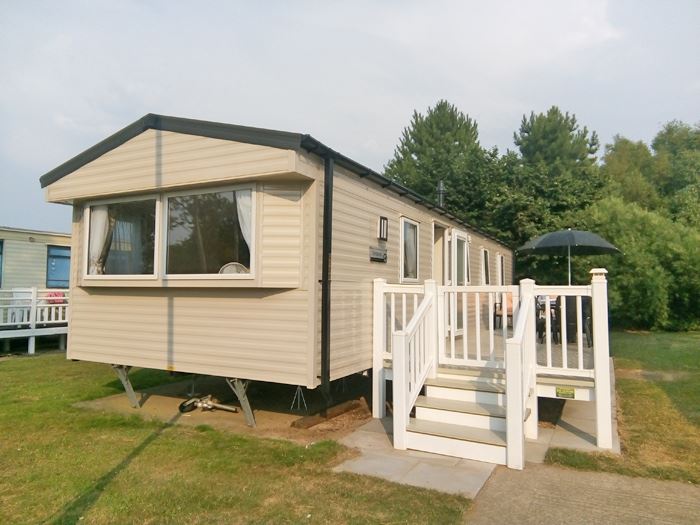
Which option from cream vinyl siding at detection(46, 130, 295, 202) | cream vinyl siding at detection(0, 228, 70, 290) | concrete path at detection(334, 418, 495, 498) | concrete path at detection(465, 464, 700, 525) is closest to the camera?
concrete path at detection(465, 464, 700, 525)

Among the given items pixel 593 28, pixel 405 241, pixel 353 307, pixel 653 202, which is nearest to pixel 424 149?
pixel 653 202

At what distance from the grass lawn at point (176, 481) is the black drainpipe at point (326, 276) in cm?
71

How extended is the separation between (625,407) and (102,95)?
1181cm

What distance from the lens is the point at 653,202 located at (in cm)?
2853

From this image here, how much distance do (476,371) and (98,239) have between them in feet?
15.7

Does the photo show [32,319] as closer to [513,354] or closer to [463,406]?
[463,406]

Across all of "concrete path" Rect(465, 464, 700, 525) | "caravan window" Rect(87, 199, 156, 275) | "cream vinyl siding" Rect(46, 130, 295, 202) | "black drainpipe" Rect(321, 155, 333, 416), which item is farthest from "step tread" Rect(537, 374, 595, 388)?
"caravan window" Rect(87, 199, 156, 275)

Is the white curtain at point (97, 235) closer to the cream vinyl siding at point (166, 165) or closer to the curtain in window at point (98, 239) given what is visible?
the curtain in window at point (98, 239)

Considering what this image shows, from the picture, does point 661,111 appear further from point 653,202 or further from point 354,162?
point 354,162

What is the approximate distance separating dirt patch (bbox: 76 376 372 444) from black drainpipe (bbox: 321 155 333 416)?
23.2 inches

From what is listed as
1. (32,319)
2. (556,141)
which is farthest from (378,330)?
(556,141)

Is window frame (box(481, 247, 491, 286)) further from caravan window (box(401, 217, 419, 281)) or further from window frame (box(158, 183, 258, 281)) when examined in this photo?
window frame (box(158, 183, 258, 281))

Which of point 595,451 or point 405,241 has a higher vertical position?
point 405,241

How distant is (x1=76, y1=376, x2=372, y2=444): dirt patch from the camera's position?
512cm
